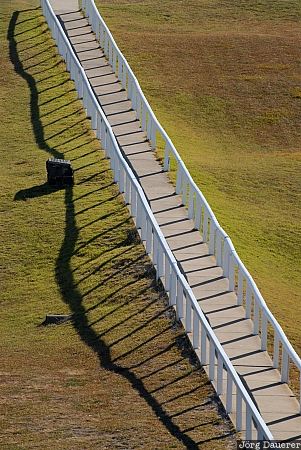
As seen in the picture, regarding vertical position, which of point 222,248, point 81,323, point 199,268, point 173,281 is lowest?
point 81,323

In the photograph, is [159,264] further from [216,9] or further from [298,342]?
[216,9]

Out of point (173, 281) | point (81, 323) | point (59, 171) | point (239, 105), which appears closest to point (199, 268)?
point (173, 281)

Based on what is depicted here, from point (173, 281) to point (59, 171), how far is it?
29.3ft

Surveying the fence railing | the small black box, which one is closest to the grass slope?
the small black box

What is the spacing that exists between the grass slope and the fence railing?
1.35 meters

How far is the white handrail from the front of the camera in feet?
68.3

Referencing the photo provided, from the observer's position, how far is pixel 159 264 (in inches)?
1067

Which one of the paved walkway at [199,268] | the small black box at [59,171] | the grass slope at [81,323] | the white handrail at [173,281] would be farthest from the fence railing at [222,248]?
the small black box at [59,171]

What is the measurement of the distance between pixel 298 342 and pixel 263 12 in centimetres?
2877

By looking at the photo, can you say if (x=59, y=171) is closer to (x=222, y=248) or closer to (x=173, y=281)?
(x=222, y=248)

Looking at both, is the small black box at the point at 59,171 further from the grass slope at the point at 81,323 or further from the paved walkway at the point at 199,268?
the paved walkway at the point at 199,268

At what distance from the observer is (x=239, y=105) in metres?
42.6

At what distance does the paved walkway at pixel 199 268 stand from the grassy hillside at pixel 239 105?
38.1 inches

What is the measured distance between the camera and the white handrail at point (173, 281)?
20.8 m
